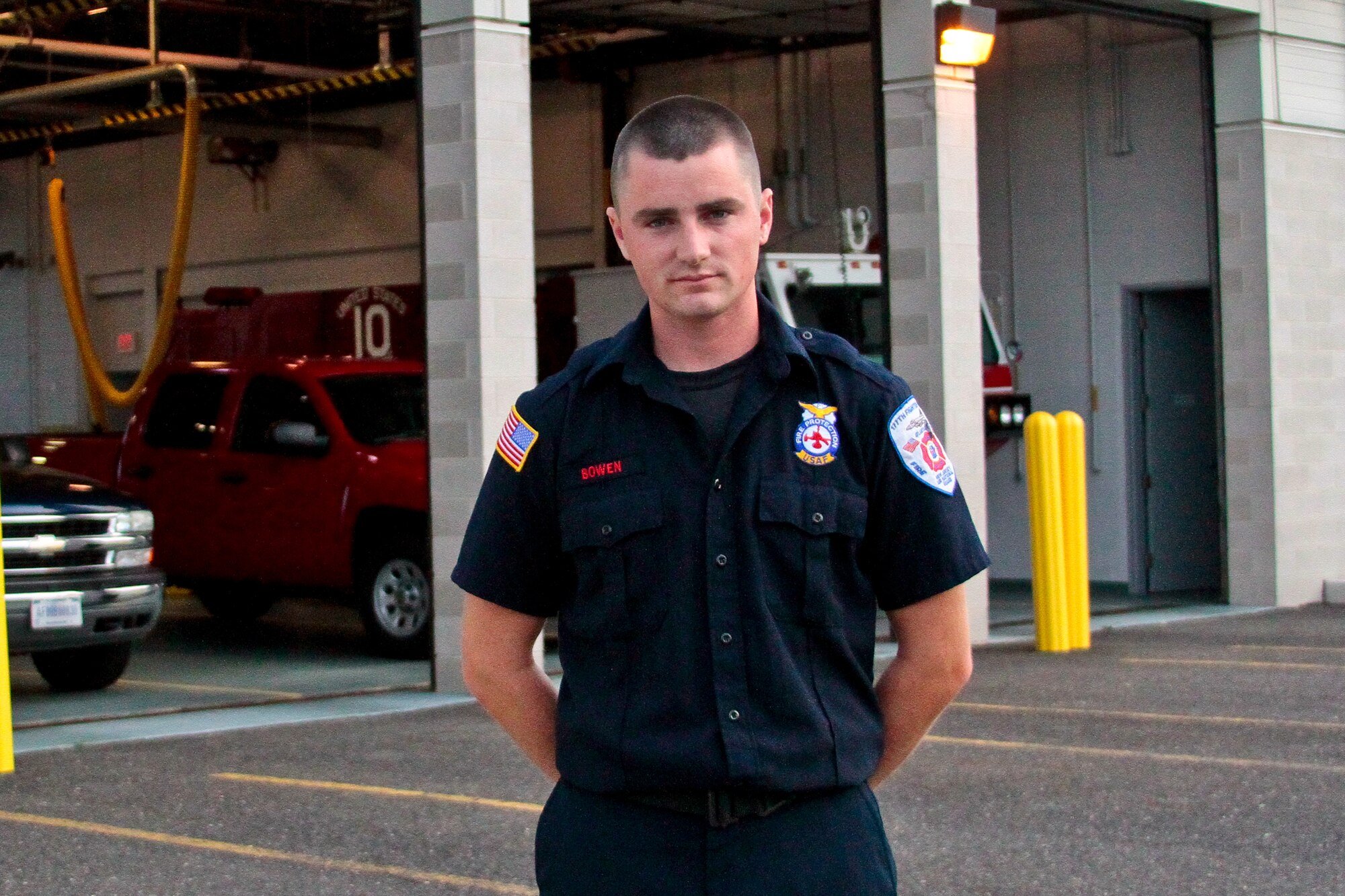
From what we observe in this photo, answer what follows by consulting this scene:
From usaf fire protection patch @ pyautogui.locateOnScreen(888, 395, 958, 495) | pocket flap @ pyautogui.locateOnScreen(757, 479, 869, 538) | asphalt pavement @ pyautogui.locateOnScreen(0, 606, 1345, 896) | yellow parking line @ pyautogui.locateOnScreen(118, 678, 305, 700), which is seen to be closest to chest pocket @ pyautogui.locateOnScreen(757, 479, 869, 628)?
pocket flap @ pyautogui.locateOnScreen(757, 479, 869, 538)

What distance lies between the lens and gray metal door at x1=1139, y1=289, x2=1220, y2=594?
17.1m

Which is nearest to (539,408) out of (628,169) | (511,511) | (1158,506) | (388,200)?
(511,511)

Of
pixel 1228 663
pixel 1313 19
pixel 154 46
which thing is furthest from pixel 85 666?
pixel 1313 19

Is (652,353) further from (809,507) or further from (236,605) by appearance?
→ (236,605)

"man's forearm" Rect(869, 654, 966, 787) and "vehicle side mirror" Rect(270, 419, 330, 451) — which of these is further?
"vehicle side mirror" Rect(270, 419, 330, 451)

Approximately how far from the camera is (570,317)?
54.8 feet

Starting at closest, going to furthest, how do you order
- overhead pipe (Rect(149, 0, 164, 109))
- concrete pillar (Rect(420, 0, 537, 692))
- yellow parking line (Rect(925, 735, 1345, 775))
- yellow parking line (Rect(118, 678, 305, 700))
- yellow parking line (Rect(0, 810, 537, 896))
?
1. yellow parking line (Rect(0, 810, 537, 896))
2. yellow parking line (Rect(925, 735, 1345, 775))
3. concrete pillar (Rect(420, 0, 537, 692))
4. yellow parking line (Rect(118, 678, 305, 700))
5. overhead pipe (Rect(149, 0, 164, 109))

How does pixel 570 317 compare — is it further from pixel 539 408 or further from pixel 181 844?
pixel 539 408

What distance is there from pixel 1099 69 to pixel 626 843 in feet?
50.6

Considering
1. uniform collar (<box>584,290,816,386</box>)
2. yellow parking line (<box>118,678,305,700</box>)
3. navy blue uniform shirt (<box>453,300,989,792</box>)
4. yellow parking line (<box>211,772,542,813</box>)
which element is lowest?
yellow parking line (<box>211,772,542,813</box>)

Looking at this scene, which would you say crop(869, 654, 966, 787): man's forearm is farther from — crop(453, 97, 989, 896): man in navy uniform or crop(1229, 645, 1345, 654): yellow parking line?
crop(1229, 645, 1345, 654): yellow parking line

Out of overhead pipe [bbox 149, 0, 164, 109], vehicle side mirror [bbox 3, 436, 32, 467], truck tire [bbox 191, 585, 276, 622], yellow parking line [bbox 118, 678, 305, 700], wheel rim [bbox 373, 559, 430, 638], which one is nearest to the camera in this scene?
yellow parking line [bbox 118, 678, 305, 700]

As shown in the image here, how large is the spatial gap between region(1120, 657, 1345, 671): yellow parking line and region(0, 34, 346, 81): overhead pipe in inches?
433

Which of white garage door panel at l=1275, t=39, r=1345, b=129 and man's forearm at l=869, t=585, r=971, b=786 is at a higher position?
white garage door panel at l=1275, t=39, r=1345, b=129
